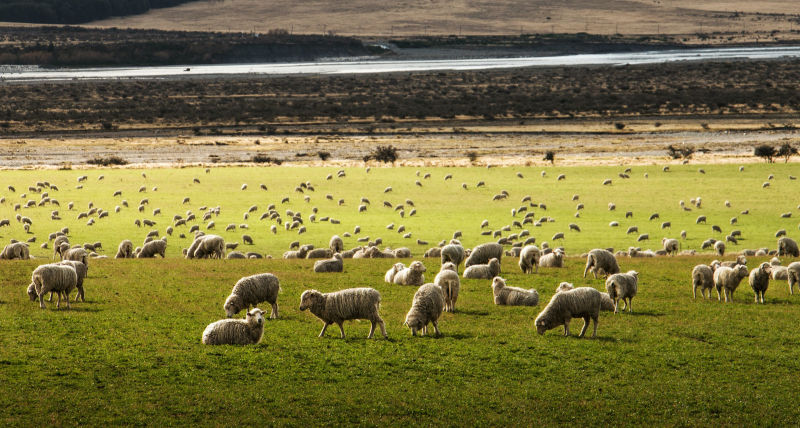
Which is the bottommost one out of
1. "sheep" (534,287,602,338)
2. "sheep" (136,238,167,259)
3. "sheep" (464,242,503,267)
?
"sheep" (136,238,167,259)

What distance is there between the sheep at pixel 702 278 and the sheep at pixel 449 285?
18.9ft

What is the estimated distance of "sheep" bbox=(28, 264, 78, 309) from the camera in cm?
1817

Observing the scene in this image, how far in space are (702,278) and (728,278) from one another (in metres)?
0.64

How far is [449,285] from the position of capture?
61.7ft

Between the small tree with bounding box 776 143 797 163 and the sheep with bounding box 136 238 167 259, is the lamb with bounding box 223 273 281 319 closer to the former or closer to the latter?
the sheep with bounding box 136 238 167 259

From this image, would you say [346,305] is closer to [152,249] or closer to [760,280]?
[760,280]

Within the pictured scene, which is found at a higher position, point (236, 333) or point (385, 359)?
point (236, 333)

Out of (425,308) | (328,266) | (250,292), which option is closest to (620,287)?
(425,308)

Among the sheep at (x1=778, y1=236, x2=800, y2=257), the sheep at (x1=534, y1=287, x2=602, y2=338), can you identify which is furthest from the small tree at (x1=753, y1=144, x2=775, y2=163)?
the sheep at (x1=534, y1=287, x2=602, y2=338)

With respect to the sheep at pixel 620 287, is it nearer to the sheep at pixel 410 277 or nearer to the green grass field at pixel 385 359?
the green grass field at pixel 385 359

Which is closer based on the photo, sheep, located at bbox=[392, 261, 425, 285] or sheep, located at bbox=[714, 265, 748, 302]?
sheep, located at bbox=[714, 265, 748, 302]

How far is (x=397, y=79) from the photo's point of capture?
379 feet

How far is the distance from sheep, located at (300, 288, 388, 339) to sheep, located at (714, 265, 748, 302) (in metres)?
8.42

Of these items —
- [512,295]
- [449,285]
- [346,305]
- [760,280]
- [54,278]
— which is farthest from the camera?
[760,280]
